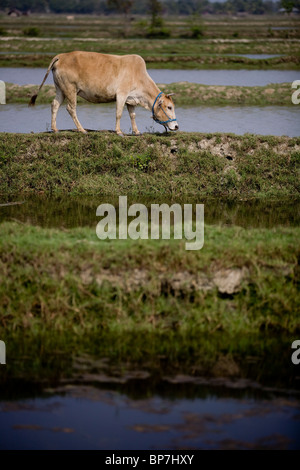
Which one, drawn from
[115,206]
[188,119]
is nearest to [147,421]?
[115,206]

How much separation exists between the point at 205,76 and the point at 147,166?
15695 millimetres

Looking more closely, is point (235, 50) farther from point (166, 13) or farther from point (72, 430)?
point (166, 13)

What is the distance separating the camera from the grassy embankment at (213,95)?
18.8 meters

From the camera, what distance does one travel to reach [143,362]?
5.61m

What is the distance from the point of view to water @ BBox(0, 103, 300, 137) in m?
14.2

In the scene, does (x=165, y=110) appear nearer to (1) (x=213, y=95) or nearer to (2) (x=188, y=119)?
(2) (x=188, y=119)

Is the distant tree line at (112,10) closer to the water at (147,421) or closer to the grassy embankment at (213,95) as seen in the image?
the grassy embankment at (213,95)

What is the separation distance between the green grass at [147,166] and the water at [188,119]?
7.23 ft

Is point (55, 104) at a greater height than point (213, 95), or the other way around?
point (55, 104)

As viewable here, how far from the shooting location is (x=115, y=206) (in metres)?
9.73

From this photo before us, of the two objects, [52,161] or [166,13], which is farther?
[166,13]

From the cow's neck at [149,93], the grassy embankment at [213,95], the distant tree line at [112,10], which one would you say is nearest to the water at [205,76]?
the grassy embankment at [213,95]
